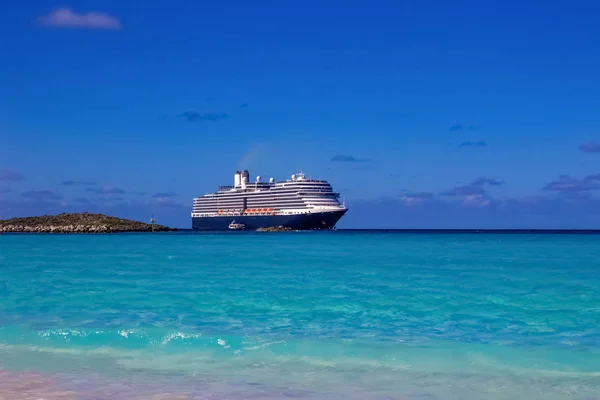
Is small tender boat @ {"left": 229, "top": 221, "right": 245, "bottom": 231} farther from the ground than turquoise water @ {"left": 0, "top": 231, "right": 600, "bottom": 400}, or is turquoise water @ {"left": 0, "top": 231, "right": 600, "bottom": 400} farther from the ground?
small tender boat @ {"left": 229, "top": 221, "right": 245, "bottom": 231}

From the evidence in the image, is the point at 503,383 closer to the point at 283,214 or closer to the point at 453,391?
the point at 453,391

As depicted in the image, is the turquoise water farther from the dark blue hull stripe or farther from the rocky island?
the rocky island

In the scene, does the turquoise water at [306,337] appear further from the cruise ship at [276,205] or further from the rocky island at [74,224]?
the rocky island at [74,224]

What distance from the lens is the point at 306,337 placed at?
39.9 feet

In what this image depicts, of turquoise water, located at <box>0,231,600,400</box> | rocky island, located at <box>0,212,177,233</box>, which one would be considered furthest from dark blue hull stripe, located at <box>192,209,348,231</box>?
turquoise water, located at <box>0,231,600,400</box>

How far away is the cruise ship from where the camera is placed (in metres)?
111

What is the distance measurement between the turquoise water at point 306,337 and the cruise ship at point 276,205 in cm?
8692

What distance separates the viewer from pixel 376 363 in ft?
33.0

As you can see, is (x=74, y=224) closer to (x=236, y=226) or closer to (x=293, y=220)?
(x=236, y=226)

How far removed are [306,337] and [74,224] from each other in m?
108

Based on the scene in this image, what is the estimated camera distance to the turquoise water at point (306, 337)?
876cm

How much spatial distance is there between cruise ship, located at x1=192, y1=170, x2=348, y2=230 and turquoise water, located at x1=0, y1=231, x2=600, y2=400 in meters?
86.9

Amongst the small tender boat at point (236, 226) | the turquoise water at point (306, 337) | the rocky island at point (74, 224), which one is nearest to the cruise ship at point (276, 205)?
the small tender boat at point (236, 226)

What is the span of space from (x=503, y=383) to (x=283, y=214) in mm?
103577
